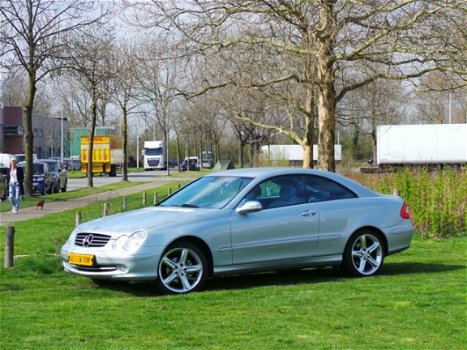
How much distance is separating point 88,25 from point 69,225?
12275 millimetres

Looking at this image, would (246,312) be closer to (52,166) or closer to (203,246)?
(203,246)

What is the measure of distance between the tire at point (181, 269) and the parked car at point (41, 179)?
92.0ft

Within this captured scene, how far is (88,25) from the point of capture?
95.7 feet

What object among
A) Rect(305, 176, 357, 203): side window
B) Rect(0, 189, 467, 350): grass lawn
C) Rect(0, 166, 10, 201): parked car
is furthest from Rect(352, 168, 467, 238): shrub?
Rect(0, 166, 10, 201): parked car

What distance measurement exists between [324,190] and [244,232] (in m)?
1.48

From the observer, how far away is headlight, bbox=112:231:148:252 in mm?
9016

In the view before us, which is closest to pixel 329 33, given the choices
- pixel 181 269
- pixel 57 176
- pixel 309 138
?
pixel 309 138

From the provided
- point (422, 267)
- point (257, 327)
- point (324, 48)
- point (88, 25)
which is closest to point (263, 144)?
point (88, 25)

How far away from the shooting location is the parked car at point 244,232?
30.0 feet

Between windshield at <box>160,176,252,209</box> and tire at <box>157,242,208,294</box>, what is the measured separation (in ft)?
2.51

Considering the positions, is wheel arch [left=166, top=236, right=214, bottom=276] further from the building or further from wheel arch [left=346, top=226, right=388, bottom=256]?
the building

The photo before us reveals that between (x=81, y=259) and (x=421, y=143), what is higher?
(x=421, y=143)

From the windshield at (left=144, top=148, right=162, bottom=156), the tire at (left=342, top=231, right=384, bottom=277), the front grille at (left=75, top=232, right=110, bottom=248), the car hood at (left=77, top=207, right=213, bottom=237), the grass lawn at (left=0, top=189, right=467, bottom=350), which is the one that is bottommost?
the grass lawn at (left=0, top=189, right=467, bottom=350)

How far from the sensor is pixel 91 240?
9.40 meters
